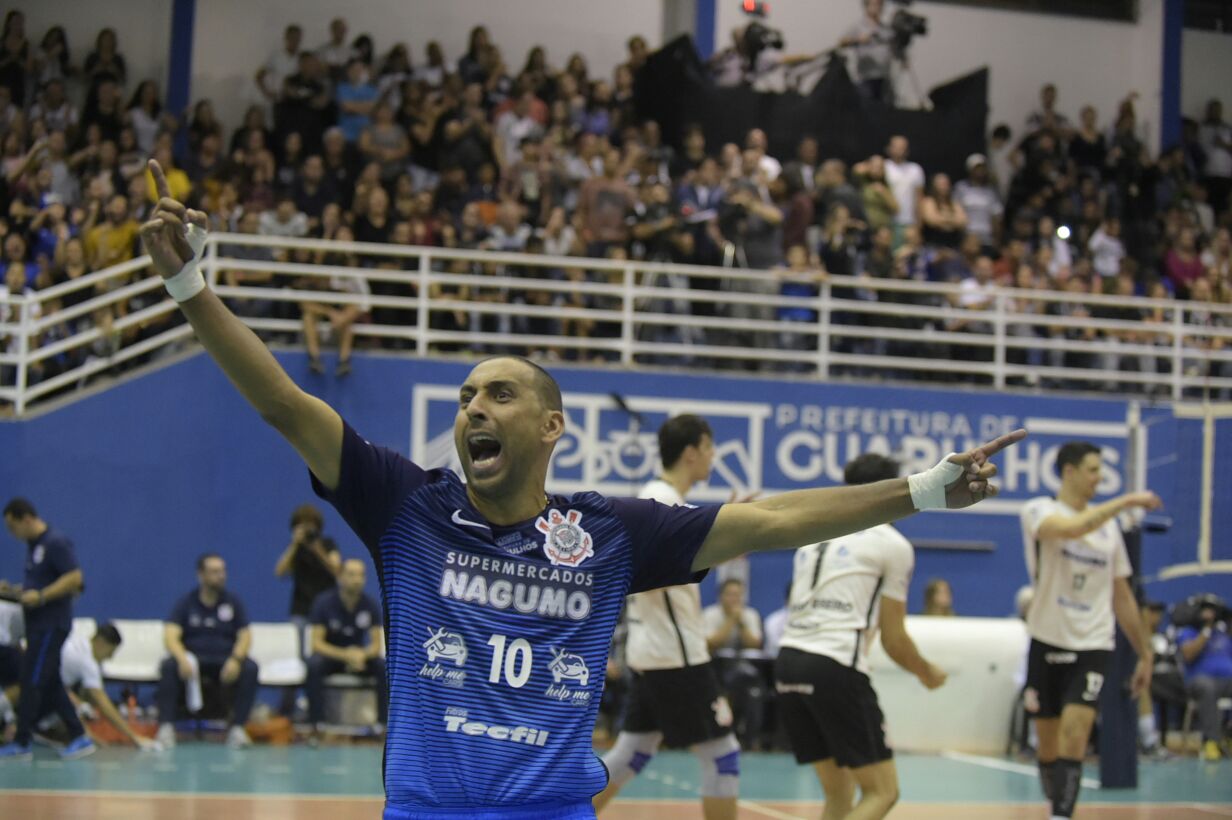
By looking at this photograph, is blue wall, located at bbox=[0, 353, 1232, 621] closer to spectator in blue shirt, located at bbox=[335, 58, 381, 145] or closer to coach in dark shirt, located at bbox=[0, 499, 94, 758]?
coach in dark shirt, located at bbox=[0, 499, 94, 758]

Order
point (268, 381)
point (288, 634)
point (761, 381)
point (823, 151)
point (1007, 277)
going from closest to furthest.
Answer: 1. point (268, 381)
2. point (288, 634)
3. point (761, 381)
4. point (1007, 277)
5. point (823, 151)

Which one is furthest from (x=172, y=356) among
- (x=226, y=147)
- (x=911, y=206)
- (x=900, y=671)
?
(x=911, y=206)

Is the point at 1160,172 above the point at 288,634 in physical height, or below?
above

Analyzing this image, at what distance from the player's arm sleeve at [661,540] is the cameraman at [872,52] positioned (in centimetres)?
1855

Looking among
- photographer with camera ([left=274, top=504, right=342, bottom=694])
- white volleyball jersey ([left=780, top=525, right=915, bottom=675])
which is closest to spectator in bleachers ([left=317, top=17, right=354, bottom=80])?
photographer with camera ([left=274, top=504, right=342, bottom=694])

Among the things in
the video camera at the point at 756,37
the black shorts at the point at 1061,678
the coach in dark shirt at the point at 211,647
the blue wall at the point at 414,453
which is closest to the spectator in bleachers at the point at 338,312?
the blue wall at the point at 414,453

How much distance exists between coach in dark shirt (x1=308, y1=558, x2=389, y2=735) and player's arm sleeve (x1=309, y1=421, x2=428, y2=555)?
1054 cm

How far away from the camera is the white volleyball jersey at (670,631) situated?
841 cm

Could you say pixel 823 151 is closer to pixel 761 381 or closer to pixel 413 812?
pixel 761 381

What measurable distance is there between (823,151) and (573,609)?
18598mm

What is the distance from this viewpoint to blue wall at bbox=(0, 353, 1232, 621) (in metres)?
16.1

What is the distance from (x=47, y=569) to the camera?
13.1 meters

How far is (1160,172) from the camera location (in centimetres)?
2384

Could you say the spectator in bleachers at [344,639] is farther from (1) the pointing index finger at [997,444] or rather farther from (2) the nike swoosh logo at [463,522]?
(1) the pointing index finger at [997,444]
